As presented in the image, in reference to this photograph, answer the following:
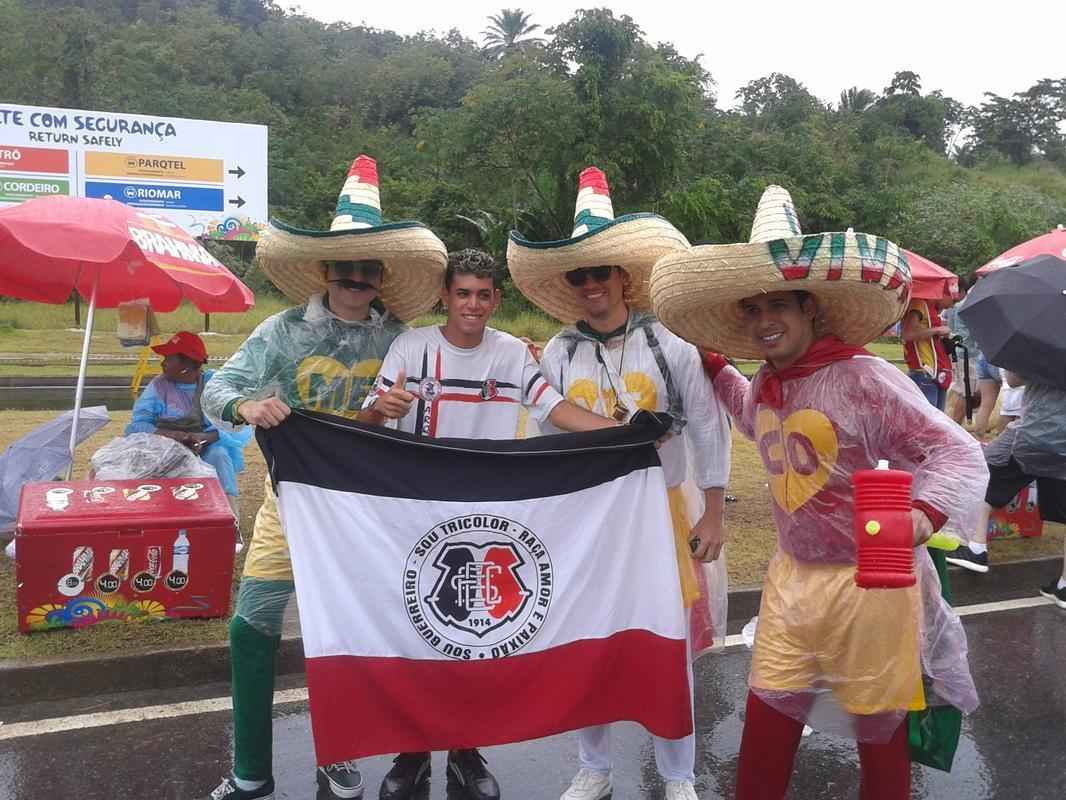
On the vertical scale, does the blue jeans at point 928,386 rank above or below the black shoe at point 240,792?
above

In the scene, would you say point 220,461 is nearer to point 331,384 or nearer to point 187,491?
point 187,491

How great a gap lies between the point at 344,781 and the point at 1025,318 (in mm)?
3921

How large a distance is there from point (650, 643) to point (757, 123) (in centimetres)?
6334

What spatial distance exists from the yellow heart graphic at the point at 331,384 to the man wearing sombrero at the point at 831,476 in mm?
1223

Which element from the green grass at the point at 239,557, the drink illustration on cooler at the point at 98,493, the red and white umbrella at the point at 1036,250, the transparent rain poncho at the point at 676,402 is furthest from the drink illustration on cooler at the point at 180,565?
the red and white umbrella at the point at 1036,250

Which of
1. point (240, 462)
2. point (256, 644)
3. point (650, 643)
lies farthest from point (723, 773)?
point (240, 462)

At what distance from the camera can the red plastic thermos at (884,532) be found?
2.25 m

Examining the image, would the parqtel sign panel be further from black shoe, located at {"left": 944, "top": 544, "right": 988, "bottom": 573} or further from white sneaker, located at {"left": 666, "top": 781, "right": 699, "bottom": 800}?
white sneaker, located at {"left": 666, "top": 781, "right": 699, "bottom": 800}

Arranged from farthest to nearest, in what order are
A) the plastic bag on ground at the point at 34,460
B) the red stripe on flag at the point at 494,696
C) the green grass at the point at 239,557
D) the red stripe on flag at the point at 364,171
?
the plastic bag on ground at the point at 34,460, the green grass at the point at 239,557, the red stripe on flag at the point at 364,171, the red stripe on flag at the point at 494,696

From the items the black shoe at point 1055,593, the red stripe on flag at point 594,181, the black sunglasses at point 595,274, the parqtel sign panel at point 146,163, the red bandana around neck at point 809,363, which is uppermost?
the parqtel sign panel at point 146,163

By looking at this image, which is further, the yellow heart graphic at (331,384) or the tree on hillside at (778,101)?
the tree on hillside at (778,101)

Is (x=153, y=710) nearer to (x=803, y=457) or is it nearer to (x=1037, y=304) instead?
(x=803, y=457)

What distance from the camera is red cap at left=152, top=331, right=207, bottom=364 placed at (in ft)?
20.3

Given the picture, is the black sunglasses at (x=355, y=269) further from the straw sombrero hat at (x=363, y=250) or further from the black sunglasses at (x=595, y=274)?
the black sunglasses at (x=595, y=274)
